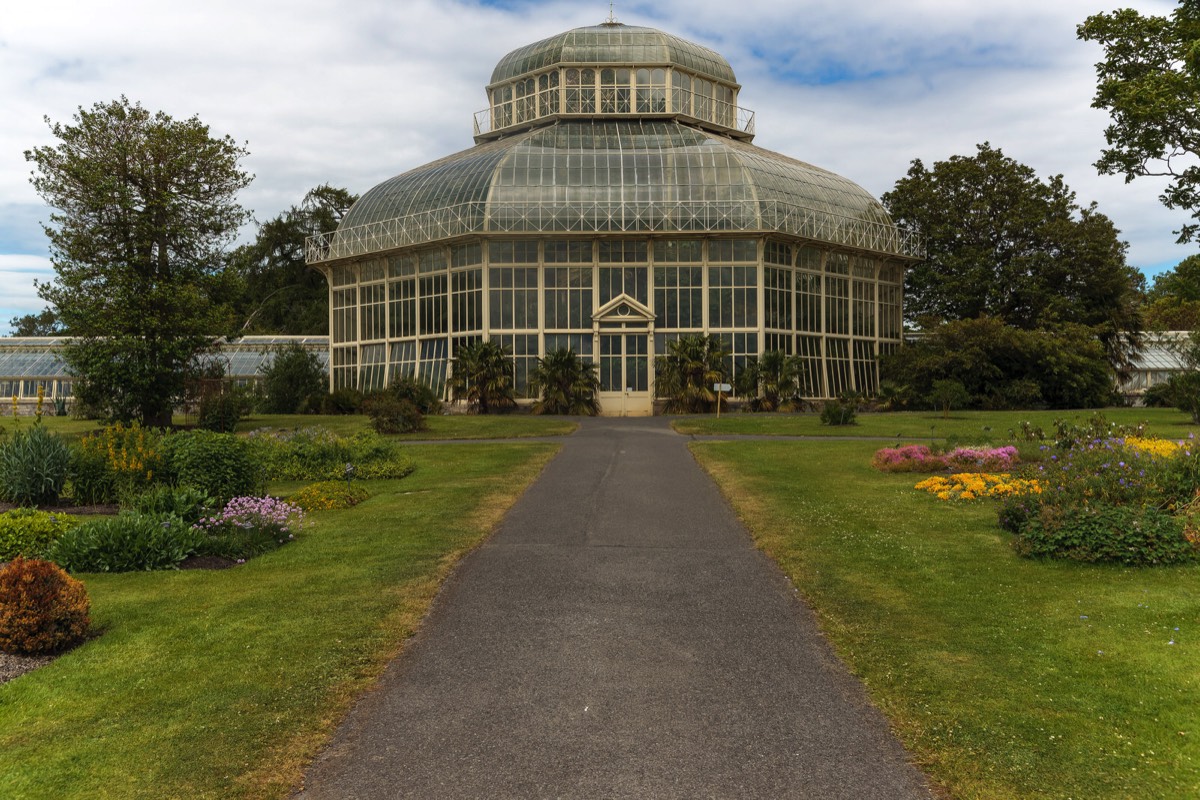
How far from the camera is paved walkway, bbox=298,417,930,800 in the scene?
208 inches

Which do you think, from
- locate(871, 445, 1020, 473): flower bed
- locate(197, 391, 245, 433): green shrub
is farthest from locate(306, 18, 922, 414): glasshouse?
locate(871, 445, 1020, 473): flower bed

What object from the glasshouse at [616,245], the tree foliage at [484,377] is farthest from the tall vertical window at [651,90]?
the tree foliage at [484,377]

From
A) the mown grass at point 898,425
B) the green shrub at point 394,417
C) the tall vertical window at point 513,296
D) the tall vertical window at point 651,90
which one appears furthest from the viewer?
the tall vertical window at point 651,90

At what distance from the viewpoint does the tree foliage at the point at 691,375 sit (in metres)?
41.1

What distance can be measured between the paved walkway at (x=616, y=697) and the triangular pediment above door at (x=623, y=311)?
106 feet

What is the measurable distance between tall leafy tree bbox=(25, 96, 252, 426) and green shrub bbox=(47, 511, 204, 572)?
68.7 ft

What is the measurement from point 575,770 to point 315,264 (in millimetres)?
49096

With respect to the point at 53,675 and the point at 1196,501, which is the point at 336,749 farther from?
the point at 1196,501

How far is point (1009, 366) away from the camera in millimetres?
46156

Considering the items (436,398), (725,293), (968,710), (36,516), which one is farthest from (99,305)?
(968,710)

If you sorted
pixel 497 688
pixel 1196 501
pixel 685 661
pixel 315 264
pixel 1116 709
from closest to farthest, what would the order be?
pixel 1116 709 < pixel 497 688 < pixel 685 661 < pixel 1196 501 < pixel 315 264

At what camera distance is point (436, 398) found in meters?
41.5

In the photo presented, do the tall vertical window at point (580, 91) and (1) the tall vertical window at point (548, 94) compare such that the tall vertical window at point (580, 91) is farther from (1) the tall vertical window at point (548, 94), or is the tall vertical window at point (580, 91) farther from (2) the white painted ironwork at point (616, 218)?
(2) the white painted ironwork at point (616, 218)

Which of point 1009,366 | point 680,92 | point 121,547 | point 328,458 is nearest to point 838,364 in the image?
point 1009,366
